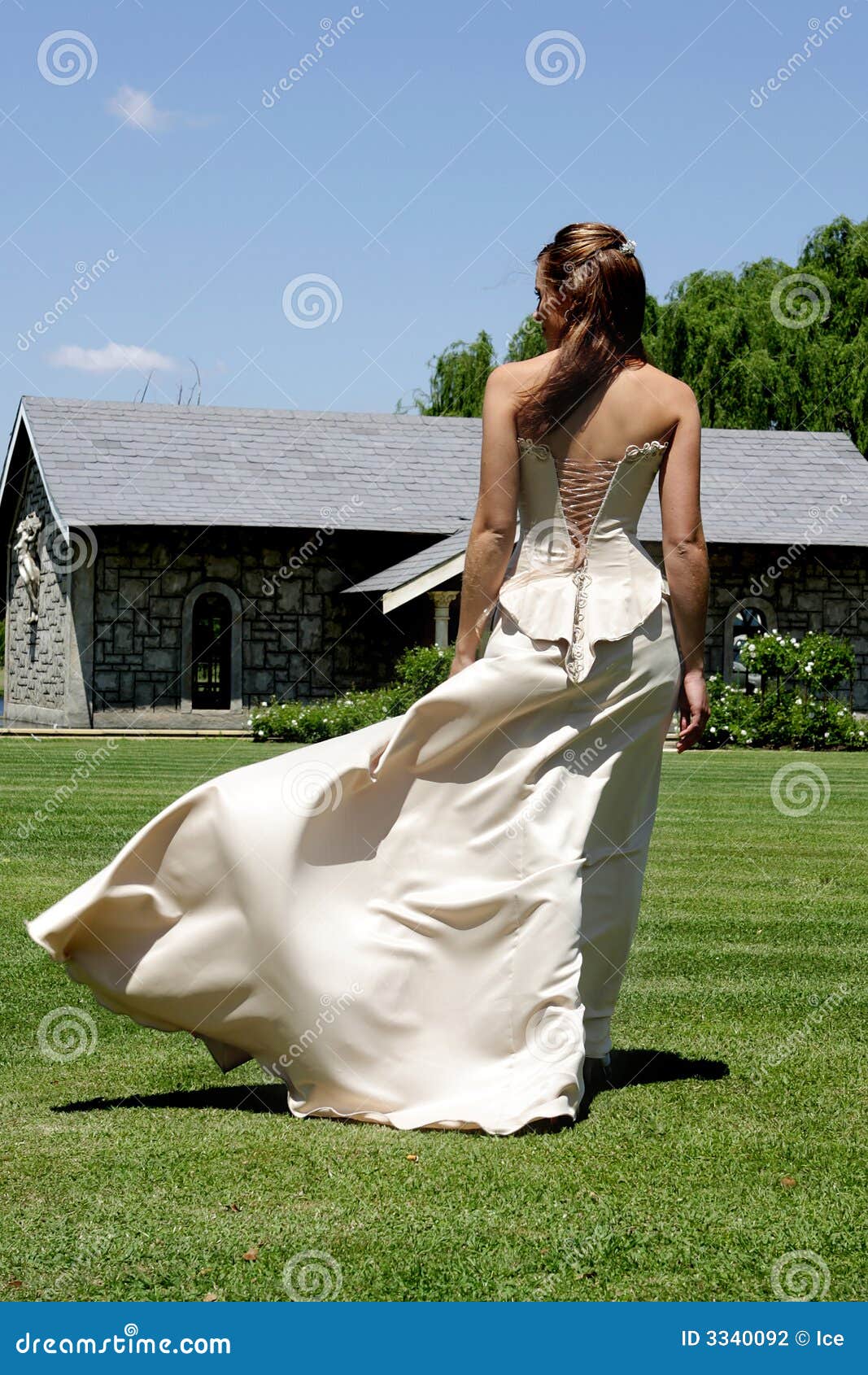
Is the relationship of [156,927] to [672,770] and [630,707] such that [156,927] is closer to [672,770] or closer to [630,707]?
[630,707]

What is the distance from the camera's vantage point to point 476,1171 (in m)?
3.97

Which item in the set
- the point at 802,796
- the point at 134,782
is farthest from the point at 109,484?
the point at 802,796

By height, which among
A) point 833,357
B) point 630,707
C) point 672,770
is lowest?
point 672,770

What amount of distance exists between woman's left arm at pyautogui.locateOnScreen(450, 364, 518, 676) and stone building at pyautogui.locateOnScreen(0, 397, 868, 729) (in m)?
20.3

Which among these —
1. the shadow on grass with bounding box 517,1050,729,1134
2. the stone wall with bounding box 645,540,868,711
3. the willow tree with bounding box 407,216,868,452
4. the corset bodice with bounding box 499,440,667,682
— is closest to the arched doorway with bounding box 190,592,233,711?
the stone wall with bounding box 645,540,868,711

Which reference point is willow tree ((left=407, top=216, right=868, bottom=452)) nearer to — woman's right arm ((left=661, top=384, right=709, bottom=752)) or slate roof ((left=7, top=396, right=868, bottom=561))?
slate roof ((left=7, top=396, right=868, bottom=561))

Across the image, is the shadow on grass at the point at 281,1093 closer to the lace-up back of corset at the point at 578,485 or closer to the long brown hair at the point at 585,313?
the lace-up back of corset at the point at 578,485

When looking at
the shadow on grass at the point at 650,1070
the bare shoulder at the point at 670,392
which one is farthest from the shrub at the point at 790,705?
the bare shoulder at the point at 670,392

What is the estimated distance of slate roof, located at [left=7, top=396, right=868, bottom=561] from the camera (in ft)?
89.9

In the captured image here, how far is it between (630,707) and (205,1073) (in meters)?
1.81

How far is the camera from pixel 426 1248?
3.43m

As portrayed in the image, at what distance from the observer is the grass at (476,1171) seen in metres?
3.31

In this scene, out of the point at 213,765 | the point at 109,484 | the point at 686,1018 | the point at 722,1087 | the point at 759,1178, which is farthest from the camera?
the point at 109,484

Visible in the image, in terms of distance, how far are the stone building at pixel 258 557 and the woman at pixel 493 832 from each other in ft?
66.7
